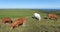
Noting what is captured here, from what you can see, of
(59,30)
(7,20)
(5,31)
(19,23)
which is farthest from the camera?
(7,20)

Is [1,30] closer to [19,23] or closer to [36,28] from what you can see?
[36,28]

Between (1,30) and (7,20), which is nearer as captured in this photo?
(1,30)

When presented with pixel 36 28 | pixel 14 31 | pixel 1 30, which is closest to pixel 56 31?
pixel 36 28

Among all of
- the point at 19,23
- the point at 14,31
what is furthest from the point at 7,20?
the point at 14,31

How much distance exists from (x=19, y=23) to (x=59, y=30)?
141 inches

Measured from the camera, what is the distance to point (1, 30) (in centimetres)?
977

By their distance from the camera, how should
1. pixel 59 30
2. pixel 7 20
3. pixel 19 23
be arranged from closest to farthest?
pixel 59 30
pixel 19 23
pixel 7 20

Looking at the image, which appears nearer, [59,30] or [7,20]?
[59,30]

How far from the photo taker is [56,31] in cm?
1009

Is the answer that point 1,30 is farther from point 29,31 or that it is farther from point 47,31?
point 47,31

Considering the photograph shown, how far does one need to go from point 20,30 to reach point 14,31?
364 mm

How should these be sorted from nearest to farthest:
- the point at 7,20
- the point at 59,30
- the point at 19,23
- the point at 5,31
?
the point at 5,31 < the point at 59,30 < the point at 19,23 < the point at 7,20

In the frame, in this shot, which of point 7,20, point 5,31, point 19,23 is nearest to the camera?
point 5,31

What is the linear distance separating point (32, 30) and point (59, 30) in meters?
1.75
